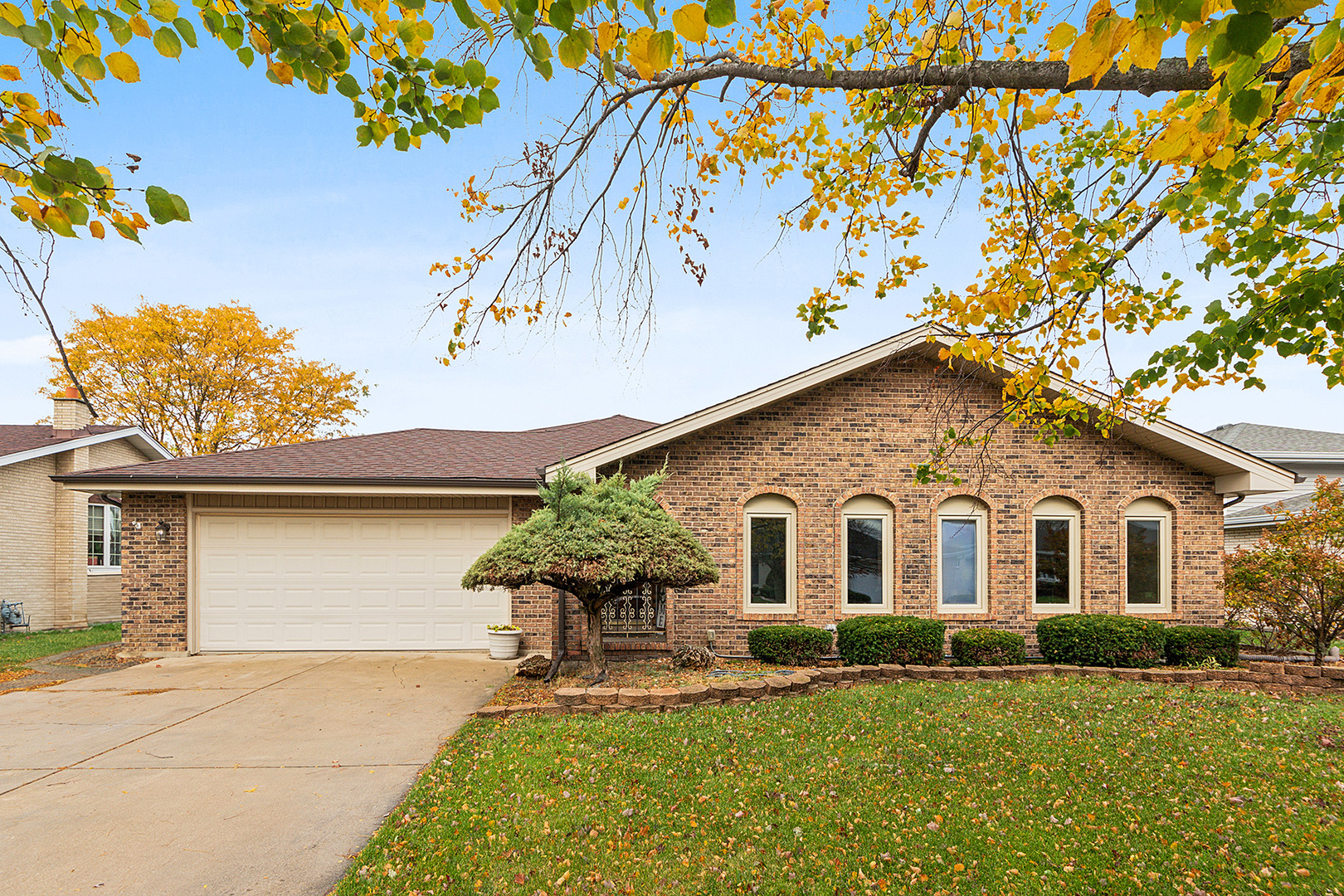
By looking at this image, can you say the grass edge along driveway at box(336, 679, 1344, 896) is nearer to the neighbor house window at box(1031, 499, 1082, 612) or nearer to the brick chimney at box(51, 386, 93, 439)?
the neighbor house window at box(1031, 499, 1082, 612)

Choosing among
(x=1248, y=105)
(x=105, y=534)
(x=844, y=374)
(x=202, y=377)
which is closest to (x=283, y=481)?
(x=844, y=374)

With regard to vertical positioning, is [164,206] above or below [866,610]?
above

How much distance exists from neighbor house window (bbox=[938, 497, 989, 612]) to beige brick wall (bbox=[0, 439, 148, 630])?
60.8 feet

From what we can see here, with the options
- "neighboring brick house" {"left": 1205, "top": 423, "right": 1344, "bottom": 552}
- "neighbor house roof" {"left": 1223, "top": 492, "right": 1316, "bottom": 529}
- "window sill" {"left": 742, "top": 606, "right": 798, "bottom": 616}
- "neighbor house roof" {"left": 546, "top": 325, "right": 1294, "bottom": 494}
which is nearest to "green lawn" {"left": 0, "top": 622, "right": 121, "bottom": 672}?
"neighbor house roof" {"left": 546, "top": 325, "right": 1294, "bottom": 494}

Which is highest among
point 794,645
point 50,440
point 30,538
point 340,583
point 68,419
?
point 68,419

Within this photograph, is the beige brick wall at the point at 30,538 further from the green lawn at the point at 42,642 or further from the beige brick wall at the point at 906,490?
the beige brick wall at the point at 906,490

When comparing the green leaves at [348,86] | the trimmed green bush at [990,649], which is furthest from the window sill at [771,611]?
the green leaves at [348,86]

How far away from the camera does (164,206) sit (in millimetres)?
2303

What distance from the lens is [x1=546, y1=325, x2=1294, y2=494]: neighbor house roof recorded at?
1002 centimetres

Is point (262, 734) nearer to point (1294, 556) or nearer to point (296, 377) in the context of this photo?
point (1294, 556)

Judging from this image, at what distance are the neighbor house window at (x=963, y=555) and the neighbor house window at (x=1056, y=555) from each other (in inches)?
31.3

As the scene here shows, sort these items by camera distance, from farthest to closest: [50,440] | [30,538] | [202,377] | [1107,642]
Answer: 1. [202,377]
2. [50,440]
3. [30,538]
4. [1107,642]

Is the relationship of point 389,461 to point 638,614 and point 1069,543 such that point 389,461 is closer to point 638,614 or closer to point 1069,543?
point 638,614

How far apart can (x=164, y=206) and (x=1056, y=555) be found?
11.9 metres
